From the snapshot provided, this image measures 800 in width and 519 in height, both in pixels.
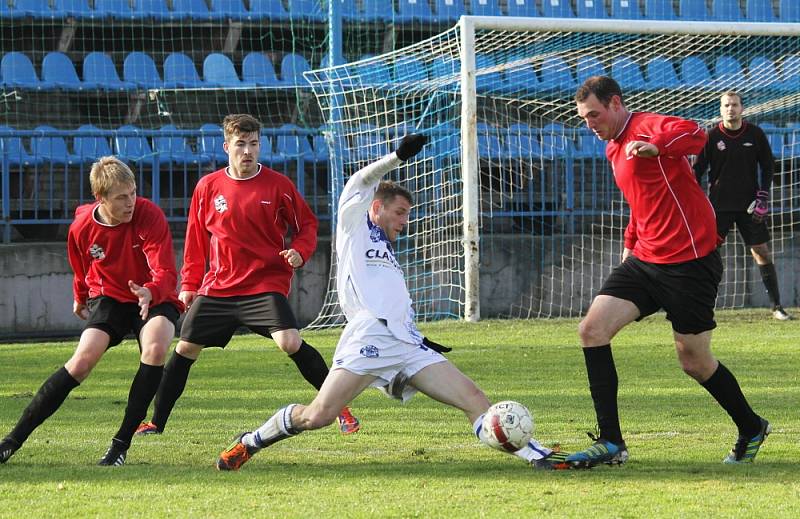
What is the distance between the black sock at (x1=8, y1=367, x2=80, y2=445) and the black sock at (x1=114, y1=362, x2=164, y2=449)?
0.95 ft

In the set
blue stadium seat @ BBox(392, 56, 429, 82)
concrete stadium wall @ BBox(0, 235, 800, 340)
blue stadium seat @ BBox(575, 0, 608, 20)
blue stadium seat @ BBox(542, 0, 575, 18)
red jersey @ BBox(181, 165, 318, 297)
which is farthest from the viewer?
blue stadium seat @ BBox(575, 0, 608, 20)

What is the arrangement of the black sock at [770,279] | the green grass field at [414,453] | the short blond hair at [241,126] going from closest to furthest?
the green grass field at [414,453] → the short blond hair at [241,126] → the black sock at [770,279]

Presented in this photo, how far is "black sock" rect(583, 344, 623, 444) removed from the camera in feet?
18.9

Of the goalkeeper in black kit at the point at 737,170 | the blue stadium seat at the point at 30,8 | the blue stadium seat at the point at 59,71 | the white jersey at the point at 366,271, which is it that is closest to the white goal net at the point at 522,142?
the goalkeeper in black kit at the point at 737,170

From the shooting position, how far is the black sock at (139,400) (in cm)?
588

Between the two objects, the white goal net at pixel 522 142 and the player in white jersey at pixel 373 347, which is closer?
the player in white jersey at pixel 373 347

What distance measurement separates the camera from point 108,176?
20.0 feet

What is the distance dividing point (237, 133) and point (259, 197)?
42 cm

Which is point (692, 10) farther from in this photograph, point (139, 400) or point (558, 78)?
point (139, 400)

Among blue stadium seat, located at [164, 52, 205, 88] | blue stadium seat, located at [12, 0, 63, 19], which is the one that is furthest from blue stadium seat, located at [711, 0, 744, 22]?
blue stadium seat, located at [12, 0, 63, 19]

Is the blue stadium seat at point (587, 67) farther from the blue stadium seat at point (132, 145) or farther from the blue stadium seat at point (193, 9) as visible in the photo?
the blue stadium seat at point (132, 145)

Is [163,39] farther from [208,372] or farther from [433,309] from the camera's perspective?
[208,372]

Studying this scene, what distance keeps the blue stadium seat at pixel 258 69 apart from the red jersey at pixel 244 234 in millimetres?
11529

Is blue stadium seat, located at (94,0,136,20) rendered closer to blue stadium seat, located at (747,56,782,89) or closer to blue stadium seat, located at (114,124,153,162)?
blue stadium seat, located at (114,124,153,162)
